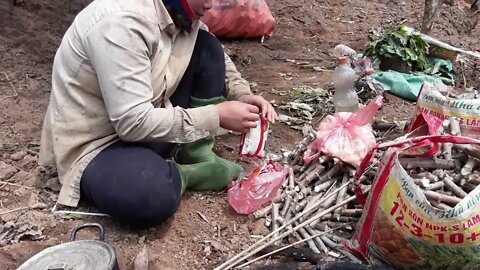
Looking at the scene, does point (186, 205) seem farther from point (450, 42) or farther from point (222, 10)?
point (450, 42)

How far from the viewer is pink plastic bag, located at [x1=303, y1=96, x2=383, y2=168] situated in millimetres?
2670

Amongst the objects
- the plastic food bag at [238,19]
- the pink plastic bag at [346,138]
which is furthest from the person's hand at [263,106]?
the plastic food bag at [238,19]

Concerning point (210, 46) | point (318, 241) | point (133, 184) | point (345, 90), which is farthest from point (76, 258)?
point (345, 90)

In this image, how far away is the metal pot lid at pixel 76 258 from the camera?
6.17ft

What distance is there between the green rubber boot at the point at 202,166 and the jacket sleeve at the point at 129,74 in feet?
1.18

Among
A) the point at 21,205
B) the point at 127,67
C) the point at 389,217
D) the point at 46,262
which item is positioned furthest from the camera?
the point at 21,205

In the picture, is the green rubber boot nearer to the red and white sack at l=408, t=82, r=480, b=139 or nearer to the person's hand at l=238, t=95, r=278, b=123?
the person's hand at l=238, t=95, r=278, b=123

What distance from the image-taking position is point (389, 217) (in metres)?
2.10

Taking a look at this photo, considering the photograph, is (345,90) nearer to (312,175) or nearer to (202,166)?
(312,175)

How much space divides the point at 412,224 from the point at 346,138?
30.2 inches

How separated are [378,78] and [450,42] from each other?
1.45m

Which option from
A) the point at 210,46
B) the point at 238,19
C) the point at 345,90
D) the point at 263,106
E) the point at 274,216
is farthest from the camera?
the point at 238,19

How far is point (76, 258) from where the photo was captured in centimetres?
192

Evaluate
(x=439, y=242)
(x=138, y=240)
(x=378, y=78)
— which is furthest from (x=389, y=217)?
(x=378, y=78)
